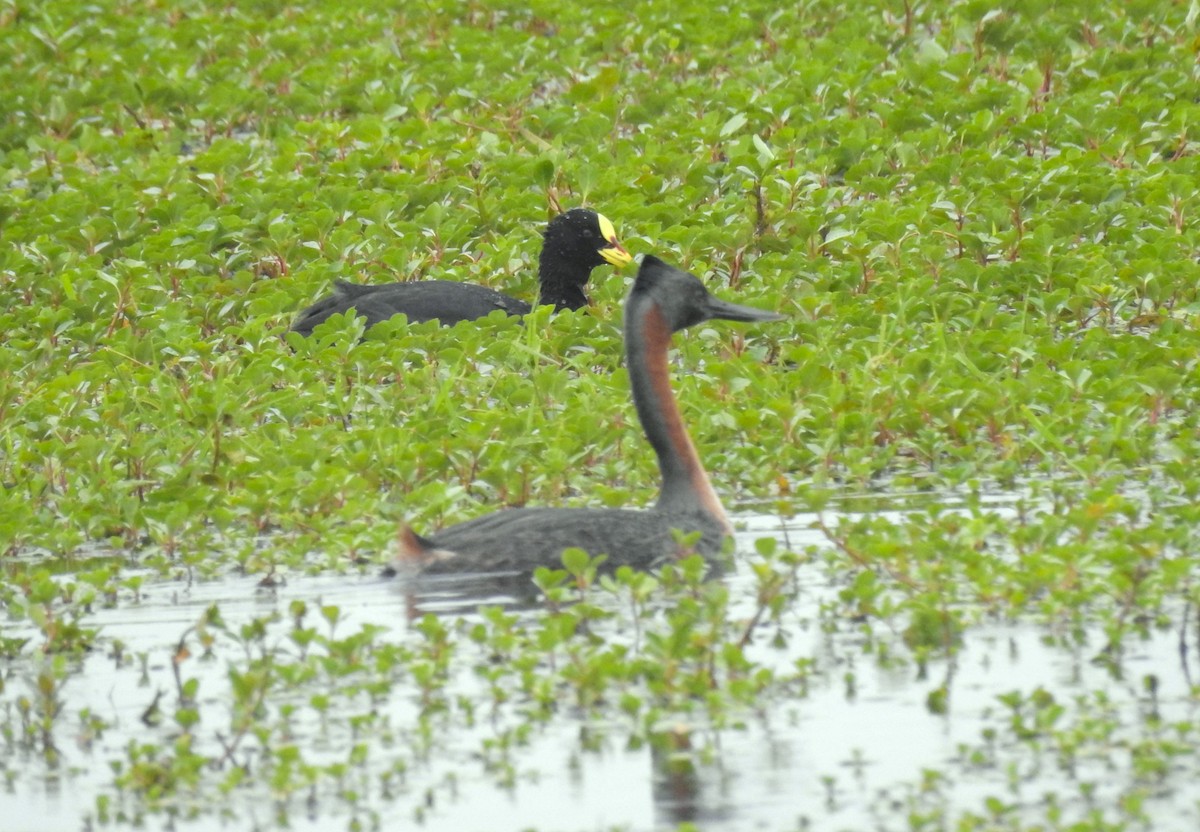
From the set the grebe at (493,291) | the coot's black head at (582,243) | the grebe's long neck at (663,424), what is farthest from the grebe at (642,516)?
the coot's black head at (582,243)

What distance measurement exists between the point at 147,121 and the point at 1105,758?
38.5ft

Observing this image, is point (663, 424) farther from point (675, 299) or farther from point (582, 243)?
point (582, 243)

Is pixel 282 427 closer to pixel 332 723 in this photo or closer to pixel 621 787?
pixel 332 723

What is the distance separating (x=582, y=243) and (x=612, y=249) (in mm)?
186

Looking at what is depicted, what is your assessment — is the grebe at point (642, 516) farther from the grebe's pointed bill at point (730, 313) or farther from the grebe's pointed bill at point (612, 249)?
the grebe's pointed bill at point (612, 249)

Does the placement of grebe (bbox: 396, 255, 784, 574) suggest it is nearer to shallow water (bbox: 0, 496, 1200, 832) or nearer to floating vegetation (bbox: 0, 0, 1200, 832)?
floating vegetation (bbox: 0, 0, 1200, 832)

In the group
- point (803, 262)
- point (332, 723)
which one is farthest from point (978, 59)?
point (332, 723)

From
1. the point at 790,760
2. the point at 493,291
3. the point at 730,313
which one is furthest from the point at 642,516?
the point at 493,291

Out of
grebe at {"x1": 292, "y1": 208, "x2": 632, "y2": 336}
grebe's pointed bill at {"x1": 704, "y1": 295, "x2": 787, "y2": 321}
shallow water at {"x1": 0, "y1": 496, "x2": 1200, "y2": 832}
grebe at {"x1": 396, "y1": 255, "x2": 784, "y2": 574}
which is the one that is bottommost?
shallow water at {"x1": 0, "y1": 496, "x2": 1200, "y2": 832}

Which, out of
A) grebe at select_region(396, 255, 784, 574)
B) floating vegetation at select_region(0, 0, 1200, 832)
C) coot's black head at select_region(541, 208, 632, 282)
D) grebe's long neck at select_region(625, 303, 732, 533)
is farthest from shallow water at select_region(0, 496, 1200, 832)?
coot's black head at select_region(541, 208, 632, 282)

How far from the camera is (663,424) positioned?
708 centimetres

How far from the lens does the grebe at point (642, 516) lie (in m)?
6.59

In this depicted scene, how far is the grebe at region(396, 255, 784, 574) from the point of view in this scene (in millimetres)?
6594

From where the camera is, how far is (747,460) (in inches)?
303
